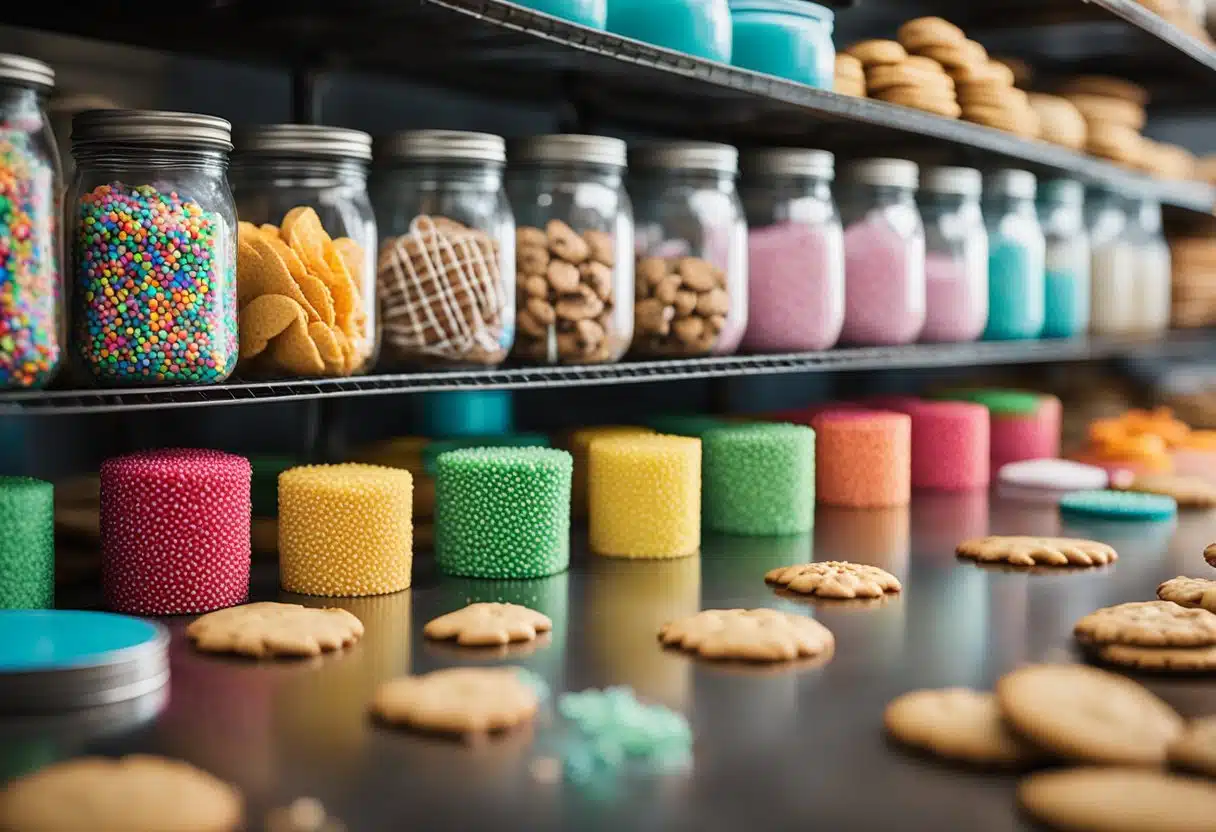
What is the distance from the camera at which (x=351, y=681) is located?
1.14m

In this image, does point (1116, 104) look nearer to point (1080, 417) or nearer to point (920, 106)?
point (1080, 417)

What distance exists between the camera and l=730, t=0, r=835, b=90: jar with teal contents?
6.16 feet

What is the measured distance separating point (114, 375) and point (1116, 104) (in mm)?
2332

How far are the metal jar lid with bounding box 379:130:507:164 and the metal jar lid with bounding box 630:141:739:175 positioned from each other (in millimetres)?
352

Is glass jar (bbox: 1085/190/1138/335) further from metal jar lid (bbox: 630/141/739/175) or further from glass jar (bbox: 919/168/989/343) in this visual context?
metal jar lid (bbox: 630/141/739/175)

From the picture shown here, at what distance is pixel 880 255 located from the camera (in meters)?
2.14

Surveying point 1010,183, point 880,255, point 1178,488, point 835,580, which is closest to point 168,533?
point 835,580

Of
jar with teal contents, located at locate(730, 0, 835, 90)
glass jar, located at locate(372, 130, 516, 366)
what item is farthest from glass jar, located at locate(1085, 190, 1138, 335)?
glass jar, located at locate(372, 130, 516, 366)

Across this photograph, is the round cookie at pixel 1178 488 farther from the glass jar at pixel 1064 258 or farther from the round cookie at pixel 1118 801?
the round cookie at pixel 1118 801

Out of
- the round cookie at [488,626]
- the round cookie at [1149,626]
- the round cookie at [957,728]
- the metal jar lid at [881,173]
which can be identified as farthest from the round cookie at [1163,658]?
the metal jar lid at [881,173]

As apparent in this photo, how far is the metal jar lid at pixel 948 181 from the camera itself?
89.7 inches

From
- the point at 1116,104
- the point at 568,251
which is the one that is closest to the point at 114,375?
the point at 568,251

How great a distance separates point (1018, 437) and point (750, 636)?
1.42 metres

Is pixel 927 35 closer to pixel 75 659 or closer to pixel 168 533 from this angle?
pixel 168 533
